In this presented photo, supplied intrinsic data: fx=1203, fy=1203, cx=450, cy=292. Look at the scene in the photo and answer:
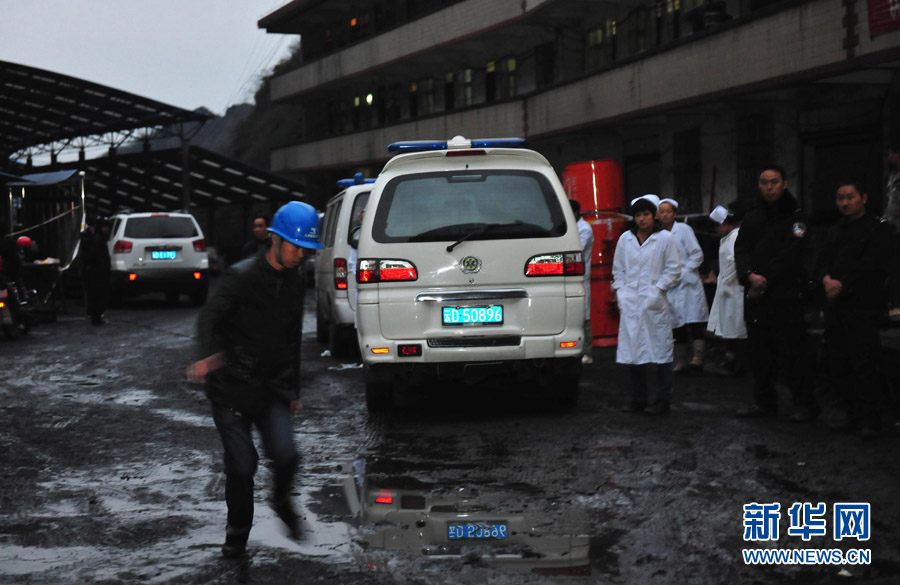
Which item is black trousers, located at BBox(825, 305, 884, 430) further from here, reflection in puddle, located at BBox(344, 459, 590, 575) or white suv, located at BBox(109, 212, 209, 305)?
white suv, located at BBox(109, 212, 209, 305)

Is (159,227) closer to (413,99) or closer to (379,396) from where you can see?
(379,396)

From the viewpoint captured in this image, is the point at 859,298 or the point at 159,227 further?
the point at 159,227

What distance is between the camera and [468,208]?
9211mm

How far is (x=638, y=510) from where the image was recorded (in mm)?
6238

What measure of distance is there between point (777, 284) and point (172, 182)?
5023 cm

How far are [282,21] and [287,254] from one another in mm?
49544

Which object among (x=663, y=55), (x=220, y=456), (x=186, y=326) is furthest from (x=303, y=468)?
(x=663, y=55)

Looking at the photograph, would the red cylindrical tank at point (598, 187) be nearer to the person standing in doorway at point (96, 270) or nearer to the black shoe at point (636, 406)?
the black shoe at point (636, 406)

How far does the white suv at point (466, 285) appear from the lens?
29.6ft

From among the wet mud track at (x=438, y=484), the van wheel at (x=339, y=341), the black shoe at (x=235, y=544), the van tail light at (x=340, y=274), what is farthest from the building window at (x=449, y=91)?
the black shoe at (x=235, y=544)

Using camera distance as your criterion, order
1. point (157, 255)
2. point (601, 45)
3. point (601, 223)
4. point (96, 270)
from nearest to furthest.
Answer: point (601, 223)
point (96, 270)
point (157, 255)
point (601, 45)

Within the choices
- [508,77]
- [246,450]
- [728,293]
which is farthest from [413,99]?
[246,450]

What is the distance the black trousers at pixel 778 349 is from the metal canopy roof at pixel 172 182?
3827 centimetres

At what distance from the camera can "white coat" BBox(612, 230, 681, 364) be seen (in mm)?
9344
